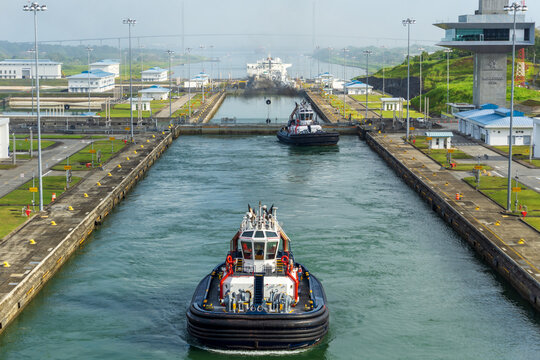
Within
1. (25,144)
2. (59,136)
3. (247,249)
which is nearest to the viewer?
(247,249)

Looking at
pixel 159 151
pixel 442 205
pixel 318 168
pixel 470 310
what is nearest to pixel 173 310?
pixel 470 310

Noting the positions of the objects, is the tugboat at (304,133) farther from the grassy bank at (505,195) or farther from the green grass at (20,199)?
the green grass at (20,199)

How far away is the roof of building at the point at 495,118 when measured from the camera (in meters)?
105

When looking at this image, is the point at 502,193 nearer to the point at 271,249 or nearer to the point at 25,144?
the point at 271,249

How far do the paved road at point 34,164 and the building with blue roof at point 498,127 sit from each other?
174 feet

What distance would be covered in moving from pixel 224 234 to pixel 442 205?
19710mm

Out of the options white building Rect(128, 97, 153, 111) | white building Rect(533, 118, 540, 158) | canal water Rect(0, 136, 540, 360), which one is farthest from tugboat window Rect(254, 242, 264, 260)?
white building Rect(128, 97, 153, 111)

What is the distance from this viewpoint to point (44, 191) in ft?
249

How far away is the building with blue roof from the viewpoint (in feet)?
344

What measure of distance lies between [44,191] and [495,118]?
2426 inches

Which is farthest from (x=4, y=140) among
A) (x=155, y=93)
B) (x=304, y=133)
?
(x=155, y=93)

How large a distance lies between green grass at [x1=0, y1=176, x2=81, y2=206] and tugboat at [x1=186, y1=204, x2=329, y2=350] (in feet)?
101

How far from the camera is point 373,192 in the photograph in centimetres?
8319

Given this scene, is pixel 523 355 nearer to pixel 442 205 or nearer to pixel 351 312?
pixel 351 312
